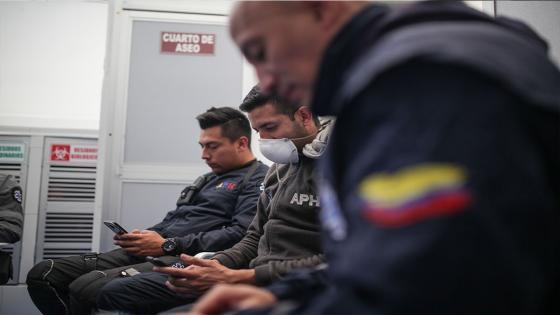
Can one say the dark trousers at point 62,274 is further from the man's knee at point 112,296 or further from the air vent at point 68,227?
the air vent at point 68,227

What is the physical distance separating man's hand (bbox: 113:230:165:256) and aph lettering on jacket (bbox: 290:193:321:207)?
959 millimetres

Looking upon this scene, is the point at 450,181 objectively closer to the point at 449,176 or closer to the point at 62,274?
the point at 449,176

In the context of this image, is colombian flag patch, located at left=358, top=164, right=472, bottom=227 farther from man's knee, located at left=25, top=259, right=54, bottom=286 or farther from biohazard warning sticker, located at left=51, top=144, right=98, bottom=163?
biohazard warning sticker, located at left=51, top=144, right=98, bottom=163

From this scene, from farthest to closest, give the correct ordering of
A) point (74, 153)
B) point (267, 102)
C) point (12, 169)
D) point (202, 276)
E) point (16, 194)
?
point (74, 153)
point (12, 169)
point (16, 194)
point (267, 102)
point (202, 276)

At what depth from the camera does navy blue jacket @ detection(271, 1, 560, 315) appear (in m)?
0.41

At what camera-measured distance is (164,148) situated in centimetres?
306

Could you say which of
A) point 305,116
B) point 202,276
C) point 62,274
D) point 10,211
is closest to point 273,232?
point 202,276

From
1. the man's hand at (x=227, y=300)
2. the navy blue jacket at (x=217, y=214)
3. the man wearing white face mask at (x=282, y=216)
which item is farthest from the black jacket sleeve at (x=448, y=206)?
the navy blue jacket at (x=217, y=214)

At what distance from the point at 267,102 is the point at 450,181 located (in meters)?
1.50

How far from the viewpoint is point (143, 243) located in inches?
90.5

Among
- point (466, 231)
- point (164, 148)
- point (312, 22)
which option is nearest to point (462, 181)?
point (466, 231)

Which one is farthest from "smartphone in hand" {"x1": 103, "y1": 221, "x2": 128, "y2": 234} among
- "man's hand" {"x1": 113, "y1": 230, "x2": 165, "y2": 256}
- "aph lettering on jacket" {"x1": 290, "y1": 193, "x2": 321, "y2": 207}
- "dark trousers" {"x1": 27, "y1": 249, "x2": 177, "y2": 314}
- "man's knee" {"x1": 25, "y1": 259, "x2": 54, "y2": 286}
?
"aph lettering on jacket" {"x1": 290, "y1": 193, "x2": 321, "y2": 207}

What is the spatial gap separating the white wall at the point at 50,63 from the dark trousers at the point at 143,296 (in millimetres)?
2814

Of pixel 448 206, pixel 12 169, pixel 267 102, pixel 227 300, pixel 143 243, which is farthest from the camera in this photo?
pixel 12 169
